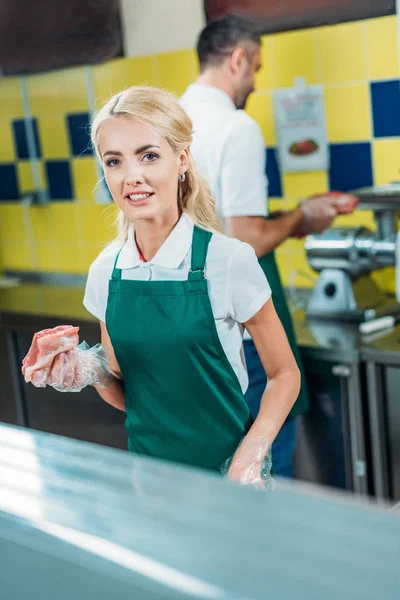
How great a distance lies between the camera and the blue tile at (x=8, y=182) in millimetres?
1965

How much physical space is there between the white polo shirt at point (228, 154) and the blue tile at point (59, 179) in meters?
0.82

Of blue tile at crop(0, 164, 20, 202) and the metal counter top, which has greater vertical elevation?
blue tile at crop(0, 164, 20, 202)

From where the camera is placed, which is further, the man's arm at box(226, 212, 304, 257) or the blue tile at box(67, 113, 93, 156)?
the blue tile at box(67, 113, 93, 156)

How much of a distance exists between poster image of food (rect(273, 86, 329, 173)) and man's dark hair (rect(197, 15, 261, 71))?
36 centimetres

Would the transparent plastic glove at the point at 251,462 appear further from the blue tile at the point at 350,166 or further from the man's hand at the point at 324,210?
the blue tile at the point at 350,166

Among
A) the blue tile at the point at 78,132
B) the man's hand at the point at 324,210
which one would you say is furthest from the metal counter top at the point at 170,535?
the blue tile at the point at 78,132

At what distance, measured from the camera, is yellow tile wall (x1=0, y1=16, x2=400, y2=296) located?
1.45 meters

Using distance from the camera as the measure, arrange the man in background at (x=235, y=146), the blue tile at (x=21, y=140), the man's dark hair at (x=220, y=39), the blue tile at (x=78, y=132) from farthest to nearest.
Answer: the blue tile at (x=21, y=140) → the blue tile at (x=78, y=132) → the man's dark hair at (x=220, y=39) → the man in background at (x=235, y=146)

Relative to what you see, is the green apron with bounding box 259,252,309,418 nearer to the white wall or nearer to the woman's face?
the woman's face

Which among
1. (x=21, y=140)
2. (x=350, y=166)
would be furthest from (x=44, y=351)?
(x=21, y=140)

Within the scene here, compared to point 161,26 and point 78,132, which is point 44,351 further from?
point 78,132

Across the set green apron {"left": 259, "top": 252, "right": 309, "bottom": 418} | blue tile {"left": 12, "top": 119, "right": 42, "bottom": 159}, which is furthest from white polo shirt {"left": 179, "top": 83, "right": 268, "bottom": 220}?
blue tile {"left": 12, "top": 119, "right": 42, "bottom": 159}

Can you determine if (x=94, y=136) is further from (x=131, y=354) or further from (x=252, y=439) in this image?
(x=252, y=439)

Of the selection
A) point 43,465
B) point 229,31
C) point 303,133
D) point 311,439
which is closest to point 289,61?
point 303,133
